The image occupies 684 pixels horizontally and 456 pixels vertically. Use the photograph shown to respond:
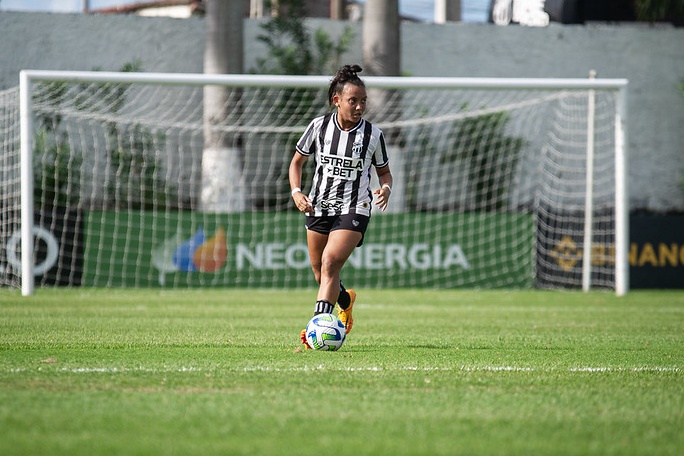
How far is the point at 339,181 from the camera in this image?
24.4ft

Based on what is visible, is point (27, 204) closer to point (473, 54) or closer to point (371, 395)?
point (371, 395)

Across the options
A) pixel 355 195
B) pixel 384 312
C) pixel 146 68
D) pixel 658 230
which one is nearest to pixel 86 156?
pixel 146 68

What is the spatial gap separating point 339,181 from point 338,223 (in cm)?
32

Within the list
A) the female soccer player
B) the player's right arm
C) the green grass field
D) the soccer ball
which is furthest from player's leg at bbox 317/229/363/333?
→ the green grass field

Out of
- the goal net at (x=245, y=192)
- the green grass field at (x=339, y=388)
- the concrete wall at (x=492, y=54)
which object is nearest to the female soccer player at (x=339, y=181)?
the green grass field at (x=339, y=388)

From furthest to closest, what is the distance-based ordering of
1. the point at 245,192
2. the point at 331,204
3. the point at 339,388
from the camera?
the point at 245,192, the point at 331,204, the point at 339,388

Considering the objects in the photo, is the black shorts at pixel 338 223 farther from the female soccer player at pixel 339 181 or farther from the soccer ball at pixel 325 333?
the soccer ball at pixel 325 333

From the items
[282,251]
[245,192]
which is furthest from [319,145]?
[245,192]

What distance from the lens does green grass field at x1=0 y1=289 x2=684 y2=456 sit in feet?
12.9

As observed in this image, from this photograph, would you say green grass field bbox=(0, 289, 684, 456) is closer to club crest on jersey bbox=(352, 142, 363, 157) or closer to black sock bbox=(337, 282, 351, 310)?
black sock bbox=(337, 282, 351, 310)

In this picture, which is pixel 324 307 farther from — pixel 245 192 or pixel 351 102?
pixel 245 192

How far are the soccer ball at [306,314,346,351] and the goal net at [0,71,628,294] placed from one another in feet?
26.4

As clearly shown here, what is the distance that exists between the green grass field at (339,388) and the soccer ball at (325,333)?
8 cm

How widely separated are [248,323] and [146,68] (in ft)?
45.9
